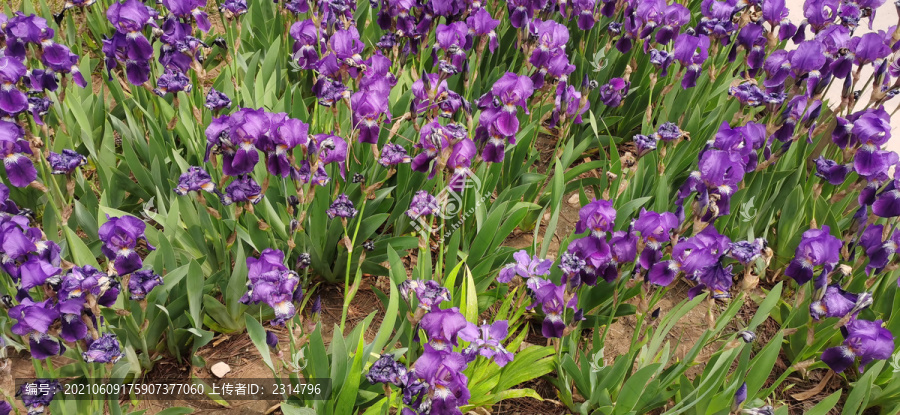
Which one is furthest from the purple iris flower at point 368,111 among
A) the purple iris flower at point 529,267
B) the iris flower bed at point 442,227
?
the purple iris flower at point 529,267

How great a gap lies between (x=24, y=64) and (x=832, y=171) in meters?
3.84

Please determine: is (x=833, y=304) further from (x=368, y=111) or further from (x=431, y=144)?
(x=368, y=111)

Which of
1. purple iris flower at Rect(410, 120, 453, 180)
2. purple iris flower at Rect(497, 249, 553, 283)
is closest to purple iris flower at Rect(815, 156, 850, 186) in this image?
purple iris flower at Rect(497, 249, 553, 283)

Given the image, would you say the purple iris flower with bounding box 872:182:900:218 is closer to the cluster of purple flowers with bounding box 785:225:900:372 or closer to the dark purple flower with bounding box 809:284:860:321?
the cluster of purple flowers with bounding box 785:225:900:372

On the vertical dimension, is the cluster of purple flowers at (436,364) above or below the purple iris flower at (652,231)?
below

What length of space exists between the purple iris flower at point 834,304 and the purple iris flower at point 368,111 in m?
1.89

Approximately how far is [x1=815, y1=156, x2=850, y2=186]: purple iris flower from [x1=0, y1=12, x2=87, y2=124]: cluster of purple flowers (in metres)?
3.62

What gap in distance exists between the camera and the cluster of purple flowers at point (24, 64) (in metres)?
2.72

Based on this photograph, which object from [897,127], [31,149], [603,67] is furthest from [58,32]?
[897,127]

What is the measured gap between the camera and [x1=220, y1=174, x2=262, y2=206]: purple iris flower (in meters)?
2.46

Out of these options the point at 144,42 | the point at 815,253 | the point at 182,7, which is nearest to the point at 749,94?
the point at 815,253

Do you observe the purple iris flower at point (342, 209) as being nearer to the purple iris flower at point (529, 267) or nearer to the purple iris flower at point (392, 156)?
the purple iris flower at point (392, 156)

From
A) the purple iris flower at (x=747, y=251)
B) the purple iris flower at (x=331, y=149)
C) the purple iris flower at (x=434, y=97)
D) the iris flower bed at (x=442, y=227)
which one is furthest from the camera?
the purple iris flower at (x=434, y=97)

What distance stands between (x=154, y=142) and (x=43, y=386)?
1.42 meters
